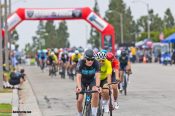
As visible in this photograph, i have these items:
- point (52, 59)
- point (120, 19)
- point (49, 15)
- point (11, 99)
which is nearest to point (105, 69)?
point (11, 99)

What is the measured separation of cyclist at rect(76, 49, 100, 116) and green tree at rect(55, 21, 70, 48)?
154 metres

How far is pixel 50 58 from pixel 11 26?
25.4 ft

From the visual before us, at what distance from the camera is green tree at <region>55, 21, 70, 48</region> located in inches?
6675

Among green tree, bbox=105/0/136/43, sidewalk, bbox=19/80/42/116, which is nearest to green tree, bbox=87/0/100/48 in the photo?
green tree, bbox=105/0/136/43

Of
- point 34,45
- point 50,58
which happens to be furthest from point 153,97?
point 34,45

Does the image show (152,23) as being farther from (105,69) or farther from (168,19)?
(105,69)

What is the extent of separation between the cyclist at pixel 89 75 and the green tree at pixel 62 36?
154 m

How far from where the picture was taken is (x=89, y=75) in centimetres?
1319

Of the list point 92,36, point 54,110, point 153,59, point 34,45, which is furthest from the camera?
point 34,45

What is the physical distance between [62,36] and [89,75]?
533ft

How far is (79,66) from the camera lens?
42.7 feet

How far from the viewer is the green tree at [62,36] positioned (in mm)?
169550

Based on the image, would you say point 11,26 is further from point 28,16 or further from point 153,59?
point 153,59

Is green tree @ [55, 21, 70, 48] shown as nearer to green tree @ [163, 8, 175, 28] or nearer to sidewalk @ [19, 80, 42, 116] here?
green tree @ [163, 8, 175, 28]
